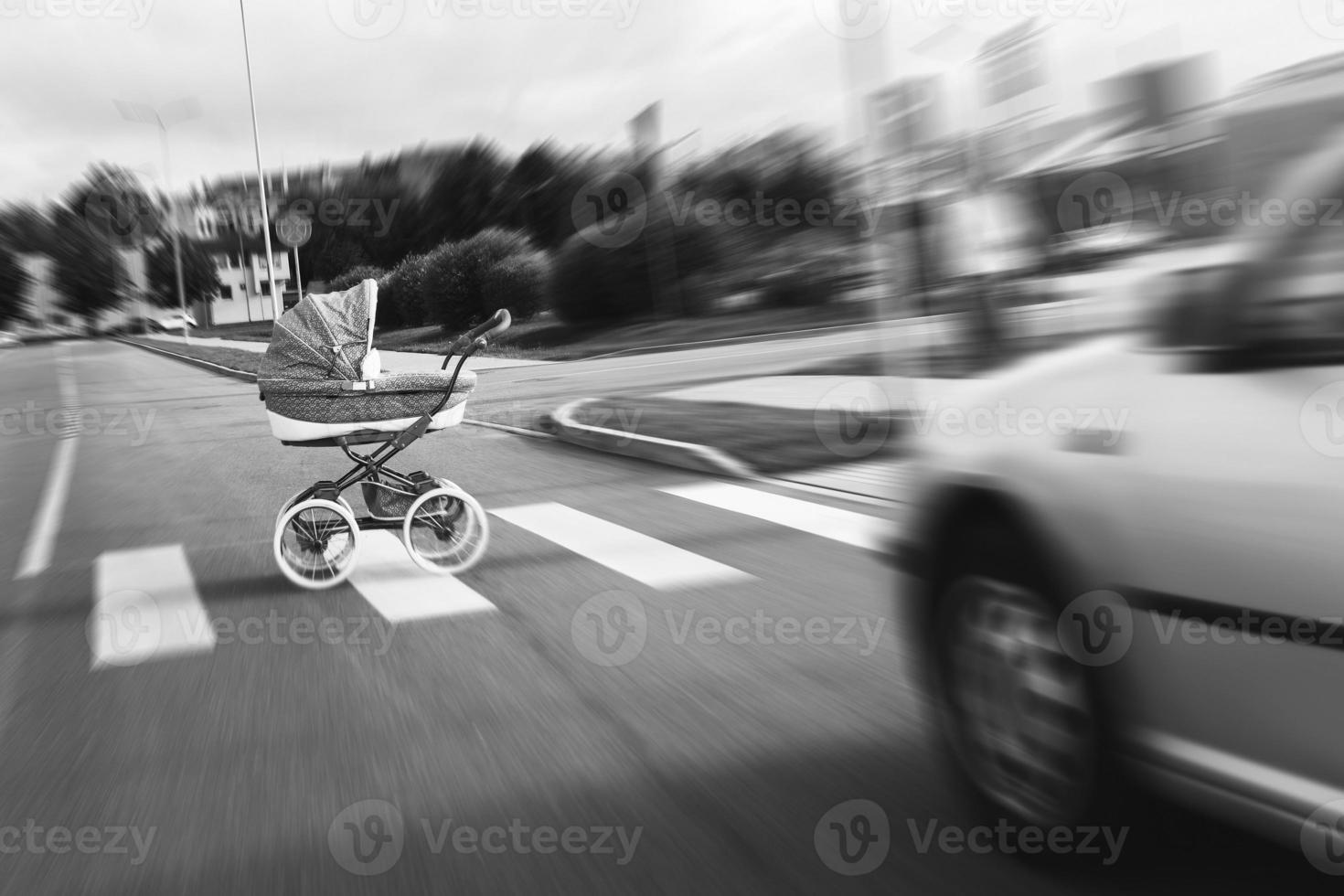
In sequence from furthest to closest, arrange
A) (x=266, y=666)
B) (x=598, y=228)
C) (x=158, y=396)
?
(x=598, y=228) < (x=158, y=396) < (x=266, y=666)

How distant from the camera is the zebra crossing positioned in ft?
20.1

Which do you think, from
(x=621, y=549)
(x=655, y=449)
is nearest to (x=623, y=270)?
(x=655, y=449)

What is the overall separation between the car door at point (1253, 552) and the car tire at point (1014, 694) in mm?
209

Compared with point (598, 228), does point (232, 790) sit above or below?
below

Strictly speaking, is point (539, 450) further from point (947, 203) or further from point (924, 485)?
point (924, 485)

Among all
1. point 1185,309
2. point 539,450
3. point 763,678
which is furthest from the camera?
point 539,450

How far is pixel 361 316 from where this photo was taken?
680 cm

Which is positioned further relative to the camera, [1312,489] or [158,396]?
Answer: [158,396]

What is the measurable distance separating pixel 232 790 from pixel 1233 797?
2857 millimetres

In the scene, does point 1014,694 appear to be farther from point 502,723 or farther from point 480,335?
point 480,335

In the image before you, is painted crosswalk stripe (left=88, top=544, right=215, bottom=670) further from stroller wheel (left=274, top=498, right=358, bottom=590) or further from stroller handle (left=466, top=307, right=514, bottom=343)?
stroller handle (left=466, top=307, right=514, bottom=343)

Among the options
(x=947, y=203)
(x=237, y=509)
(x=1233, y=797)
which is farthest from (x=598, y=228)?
(x=1233, y=797)

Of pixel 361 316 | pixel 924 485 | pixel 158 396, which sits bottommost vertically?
pixel 158 396

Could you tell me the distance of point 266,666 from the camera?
17.8ft
